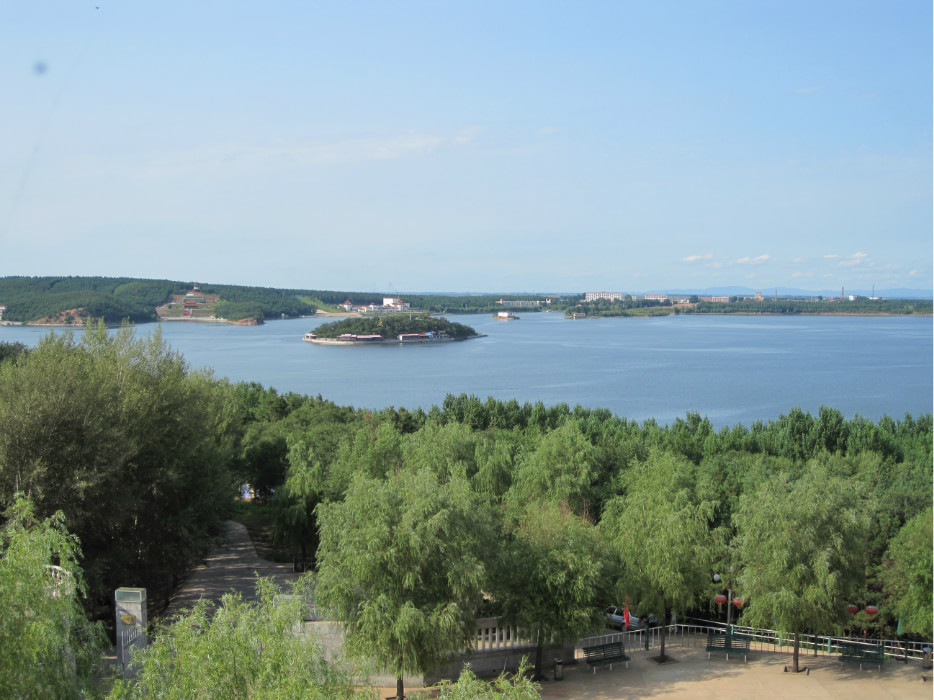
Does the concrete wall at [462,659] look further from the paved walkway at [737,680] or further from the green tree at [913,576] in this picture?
the green tree at [913,576]

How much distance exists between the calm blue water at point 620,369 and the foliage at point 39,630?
30.0 m

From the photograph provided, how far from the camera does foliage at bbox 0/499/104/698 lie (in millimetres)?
7520

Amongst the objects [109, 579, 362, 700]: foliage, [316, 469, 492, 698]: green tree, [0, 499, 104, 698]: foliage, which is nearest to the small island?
[316, 469, 492, 698]: green tree

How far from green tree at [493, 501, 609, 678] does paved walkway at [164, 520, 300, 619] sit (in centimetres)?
614

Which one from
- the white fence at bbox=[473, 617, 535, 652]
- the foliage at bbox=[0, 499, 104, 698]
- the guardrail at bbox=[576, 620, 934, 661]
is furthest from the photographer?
the guardrail at bbox=[576, 620, 934, 661]

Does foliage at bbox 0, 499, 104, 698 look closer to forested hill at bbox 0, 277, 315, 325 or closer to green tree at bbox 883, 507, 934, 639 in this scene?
green tree at bbox 883, 507, 934, 639

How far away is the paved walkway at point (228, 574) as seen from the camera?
17406 millimetres

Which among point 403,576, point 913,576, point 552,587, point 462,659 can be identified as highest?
point 403,576

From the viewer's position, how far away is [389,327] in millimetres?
125188

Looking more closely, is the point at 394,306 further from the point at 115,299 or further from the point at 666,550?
the point at 666,550

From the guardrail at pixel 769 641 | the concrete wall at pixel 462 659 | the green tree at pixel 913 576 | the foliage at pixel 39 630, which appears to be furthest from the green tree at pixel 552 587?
the foliage at pixel 39 630

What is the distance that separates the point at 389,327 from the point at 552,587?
113 metres

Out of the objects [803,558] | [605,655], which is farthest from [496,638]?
[803,558]

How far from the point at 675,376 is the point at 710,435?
4247 cm
